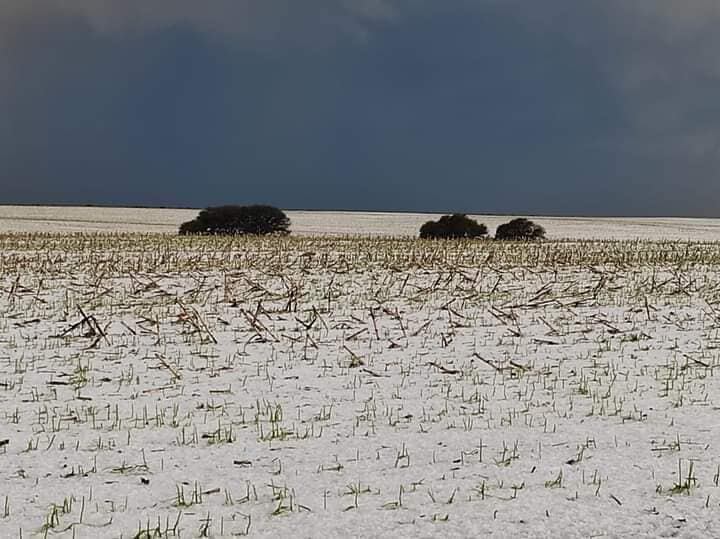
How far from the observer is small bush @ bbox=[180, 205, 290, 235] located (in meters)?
41.7

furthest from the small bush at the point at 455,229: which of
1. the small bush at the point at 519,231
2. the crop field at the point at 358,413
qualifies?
the crop field at the point at 358,413

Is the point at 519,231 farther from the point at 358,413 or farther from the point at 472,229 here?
the point at 358,413

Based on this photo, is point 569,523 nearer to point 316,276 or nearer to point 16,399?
point 16,399

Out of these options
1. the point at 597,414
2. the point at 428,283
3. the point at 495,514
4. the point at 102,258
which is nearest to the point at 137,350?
the point at 597,414

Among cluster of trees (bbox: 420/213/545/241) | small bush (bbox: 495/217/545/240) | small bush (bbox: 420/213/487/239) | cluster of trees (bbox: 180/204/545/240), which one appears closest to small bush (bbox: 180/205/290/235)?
cluster of trees (bbox: 180/204/545/240)

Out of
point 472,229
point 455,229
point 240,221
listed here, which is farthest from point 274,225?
point 472,229

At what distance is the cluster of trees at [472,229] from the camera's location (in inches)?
1486

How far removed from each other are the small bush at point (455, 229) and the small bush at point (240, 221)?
298 inches

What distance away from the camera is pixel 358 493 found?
177 inches

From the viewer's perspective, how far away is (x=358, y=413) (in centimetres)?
626

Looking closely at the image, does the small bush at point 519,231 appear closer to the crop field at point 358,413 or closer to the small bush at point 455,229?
the small bush at point 455,229

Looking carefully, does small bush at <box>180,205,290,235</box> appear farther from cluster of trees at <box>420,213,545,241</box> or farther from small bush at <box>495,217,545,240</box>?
small bush at <box>495,217,545,240</box>

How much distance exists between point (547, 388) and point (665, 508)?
280 cm

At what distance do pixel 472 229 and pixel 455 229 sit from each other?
766 mm
